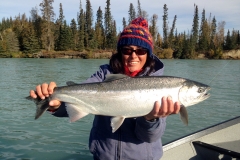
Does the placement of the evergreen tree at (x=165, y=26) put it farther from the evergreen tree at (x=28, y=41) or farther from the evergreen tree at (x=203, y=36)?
the evergreen tree at (x=28, y=41)

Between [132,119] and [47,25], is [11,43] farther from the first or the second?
[132,119]

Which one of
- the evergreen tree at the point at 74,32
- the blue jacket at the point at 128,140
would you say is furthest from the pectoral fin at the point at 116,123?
the evergreen tree at the point at 74,32

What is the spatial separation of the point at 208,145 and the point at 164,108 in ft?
9.56

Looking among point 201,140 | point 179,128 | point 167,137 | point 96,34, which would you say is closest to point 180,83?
point 201,140

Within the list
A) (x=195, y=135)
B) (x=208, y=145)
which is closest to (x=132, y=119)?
(x=208, y=145)

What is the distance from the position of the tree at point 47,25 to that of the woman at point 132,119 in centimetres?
6747

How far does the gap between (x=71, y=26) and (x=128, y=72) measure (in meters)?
81.5

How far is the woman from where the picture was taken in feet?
9.37

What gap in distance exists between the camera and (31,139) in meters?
8.72

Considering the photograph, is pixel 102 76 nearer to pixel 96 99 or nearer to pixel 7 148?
pixel 96 99

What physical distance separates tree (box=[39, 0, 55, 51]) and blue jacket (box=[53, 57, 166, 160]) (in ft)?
222

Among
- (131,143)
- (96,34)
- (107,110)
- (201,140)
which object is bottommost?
(201,140)

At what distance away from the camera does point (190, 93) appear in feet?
10.3

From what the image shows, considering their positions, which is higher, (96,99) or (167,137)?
(96,99)
